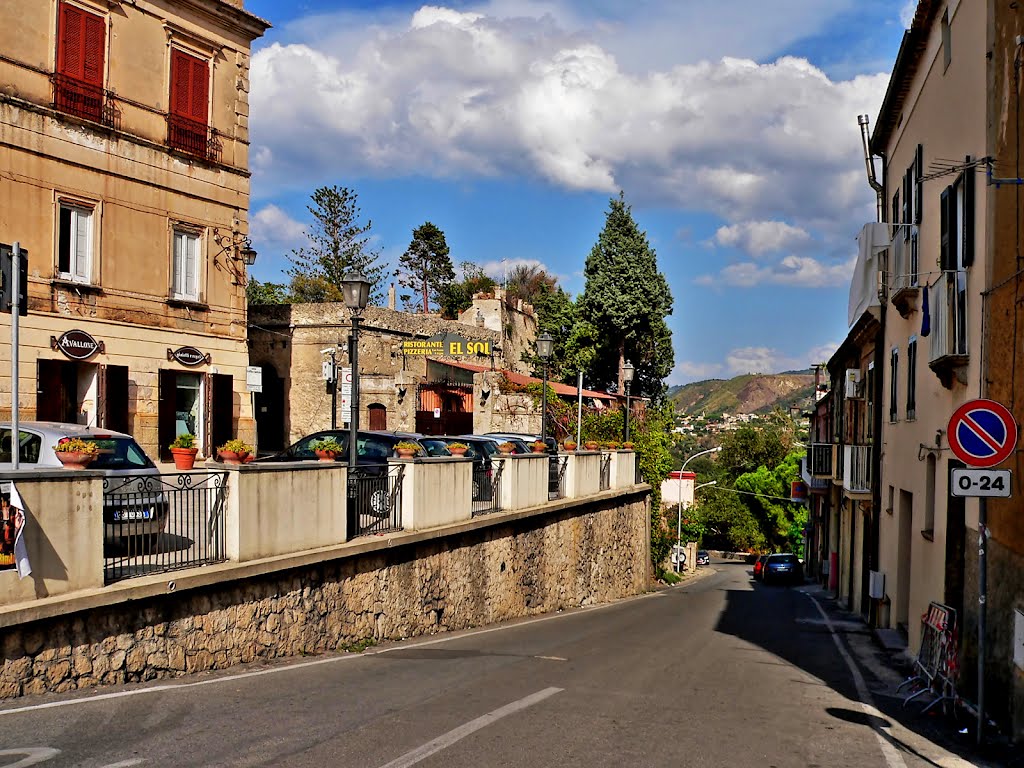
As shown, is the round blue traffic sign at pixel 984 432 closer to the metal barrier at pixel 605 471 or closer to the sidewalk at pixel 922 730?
the sidewalk at pixel 922 730

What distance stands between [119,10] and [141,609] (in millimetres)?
15797

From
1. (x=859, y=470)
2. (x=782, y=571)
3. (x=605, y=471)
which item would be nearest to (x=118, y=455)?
(x=605, y=471)

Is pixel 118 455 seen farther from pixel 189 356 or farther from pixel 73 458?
pixel 189 356

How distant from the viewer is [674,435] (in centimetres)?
3584

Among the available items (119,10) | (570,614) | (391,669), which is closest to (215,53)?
(119,10)

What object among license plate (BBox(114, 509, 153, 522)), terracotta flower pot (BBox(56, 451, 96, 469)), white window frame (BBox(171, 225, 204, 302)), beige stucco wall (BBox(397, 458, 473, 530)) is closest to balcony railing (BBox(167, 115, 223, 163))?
white window frame (BBox(171, 225, 204, 302))

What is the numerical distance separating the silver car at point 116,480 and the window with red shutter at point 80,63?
1014cm

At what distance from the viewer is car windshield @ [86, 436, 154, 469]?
39.3 ft

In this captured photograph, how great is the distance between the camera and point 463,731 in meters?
8.05

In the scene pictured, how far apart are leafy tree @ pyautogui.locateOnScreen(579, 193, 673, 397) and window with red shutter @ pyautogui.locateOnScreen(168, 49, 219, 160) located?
3431 cm

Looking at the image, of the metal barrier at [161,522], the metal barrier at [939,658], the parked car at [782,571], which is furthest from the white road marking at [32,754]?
the parked car at [782,571]

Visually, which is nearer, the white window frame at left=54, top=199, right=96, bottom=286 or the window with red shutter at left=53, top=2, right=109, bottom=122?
the window with red shutter at left=53, top=2, right=109, bottom=122

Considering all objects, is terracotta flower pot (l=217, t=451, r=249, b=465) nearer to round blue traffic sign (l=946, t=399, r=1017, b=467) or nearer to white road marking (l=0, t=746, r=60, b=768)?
white road marking (l=0, t=746, r=60, b=768)

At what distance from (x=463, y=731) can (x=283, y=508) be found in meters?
4.60
